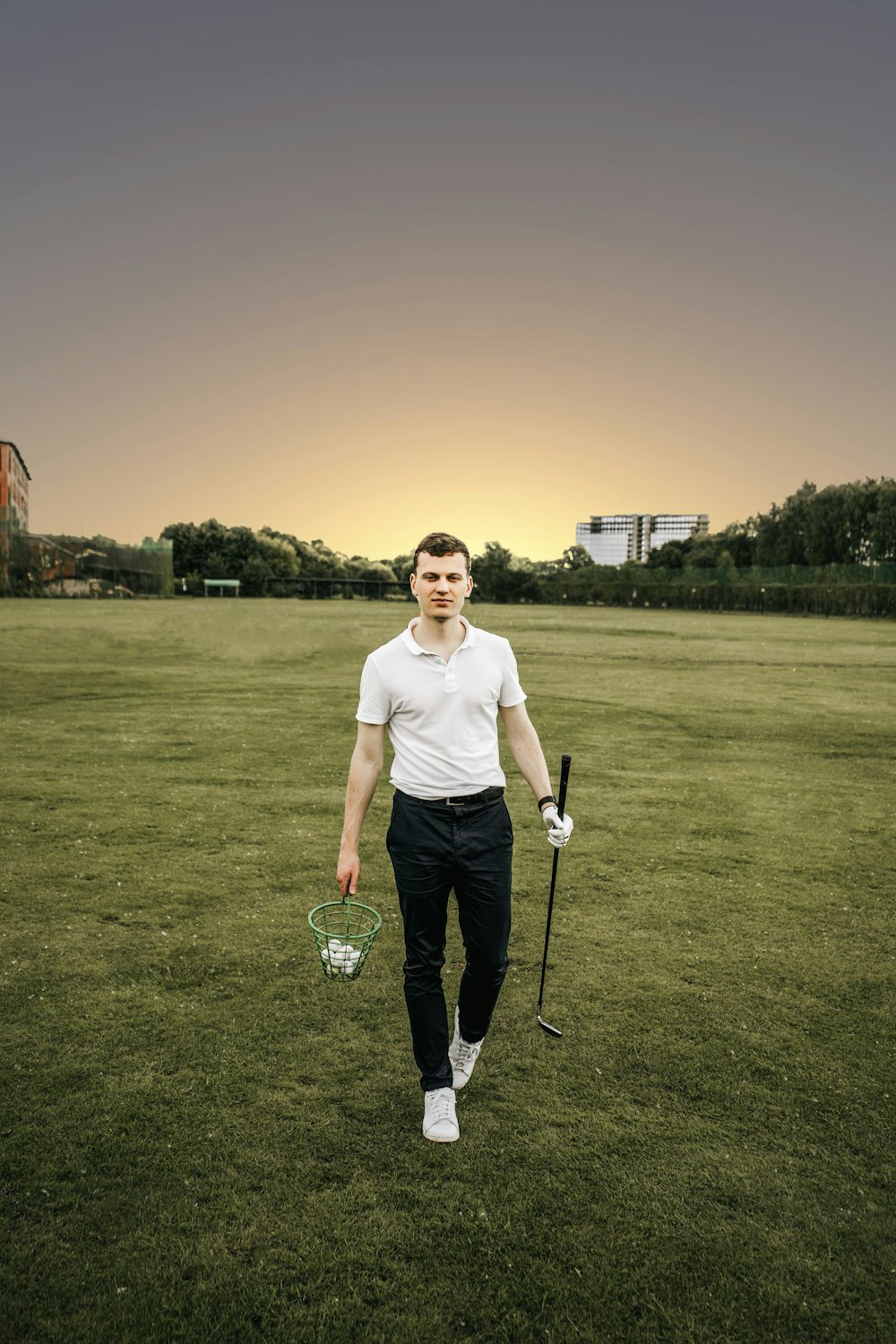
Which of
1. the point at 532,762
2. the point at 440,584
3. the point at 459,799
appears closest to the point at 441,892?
the point at 459,799

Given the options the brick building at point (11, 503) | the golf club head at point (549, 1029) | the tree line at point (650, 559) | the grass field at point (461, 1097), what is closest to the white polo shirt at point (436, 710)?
the grass field at point (461, 1097)

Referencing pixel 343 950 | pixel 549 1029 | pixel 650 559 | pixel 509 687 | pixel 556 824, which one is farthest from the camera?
pixel 650 559

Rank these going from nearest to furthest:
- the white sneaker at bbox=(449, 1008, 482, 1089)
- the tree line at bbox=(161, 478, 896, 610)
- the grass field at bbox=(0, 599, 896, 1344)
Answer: the grass field at bbox=(0, 599, 896, 1344) < the white sneaker at bbox=(449, 1008, 482, 1089) < the tree line at bbox=(161, 478, 896, 610)

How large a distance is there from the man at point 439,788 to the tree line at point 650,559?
74.7 metres

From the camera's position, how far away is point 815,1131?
161 inches

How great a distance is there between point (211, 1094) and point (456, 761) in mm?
2076

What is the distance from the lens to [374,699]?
13.1 ft

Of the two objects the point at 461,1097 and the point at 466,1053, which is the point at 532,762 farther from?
the point at 461,1097

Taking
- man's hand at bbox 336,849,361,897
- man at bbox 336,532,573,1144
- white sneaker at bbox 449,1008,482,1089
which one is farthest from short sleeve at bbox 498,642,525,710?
white sneaker at bbox 449,1008,482,1089

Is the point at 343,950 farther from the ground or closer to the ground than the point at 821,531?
closer to the ground

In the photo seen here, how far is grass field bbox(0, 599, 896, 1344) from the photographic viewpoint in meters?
3.15

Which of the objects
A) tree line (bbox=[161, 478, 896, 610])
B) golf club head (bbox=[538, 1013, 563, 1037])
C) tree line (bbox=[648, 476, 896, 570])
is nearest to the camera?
golf club head (bbox=[538, 1013, 563, 1037])

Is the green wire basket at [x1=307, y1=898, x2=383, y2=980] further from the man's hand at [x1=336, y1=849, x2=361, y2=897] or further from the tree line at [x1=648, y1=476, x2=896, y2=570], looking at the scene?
the tree line at [x1=648, y1=476, x2=896, y2=570]

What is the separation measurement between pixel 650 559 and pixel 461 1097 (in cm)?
15895
